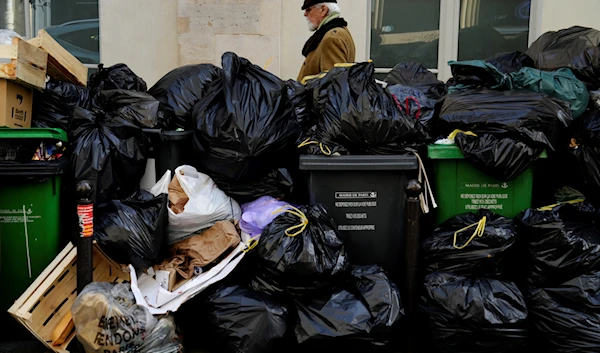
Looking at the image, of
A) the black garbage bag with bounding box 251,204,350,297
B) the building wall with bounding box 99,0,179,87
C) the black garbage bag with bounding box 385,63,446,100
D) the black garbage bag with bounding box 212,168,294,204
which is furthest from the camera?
the building wall with bounding box 99,0,179,87

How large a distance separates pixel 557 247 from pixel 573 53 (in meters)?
1.51

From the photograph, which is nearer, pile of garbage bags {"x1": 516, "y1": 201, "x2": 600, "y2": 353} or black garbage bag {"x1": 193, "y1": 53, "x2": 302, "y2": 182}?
pile of garbage bags {"x1": 516, "y1": 201, "x2": 600, "y2": 353}

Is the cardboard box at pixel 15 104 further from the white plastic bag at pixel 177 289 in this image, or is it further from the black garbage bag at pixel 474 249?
the black garbage bag at pixel 474 249

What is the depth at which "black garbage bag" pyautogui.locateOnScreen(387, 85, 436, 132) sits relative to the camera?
155 inches

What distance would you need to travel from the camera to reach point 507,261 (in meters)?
3.50

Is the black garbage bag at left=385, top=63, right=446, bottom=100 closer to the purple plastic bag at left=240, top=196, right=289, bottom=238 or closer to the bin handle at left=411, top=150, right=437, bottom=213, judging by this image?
the bin handle at left=411, top=150, right=437, bottom=213

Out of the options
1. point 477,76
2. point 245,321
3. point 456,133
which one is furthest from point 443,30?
point 245,321

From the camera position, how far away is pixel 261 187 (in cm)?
387

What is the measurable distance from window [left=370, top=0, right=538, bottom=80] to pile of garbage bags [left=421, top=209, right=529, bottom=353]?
2820 millimetres

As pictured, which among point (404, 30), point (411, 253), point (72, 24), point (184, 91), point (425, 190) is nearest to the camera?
point (411, 253)

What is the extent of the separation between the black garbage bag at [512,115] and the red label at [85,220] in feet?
7.01

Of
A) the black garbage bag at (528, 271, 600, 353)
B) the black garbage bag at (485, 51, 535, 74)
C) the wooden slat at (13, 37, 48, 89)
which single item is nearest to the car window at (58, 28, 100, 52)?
the wooden slat at (13, 37, 48, 89)

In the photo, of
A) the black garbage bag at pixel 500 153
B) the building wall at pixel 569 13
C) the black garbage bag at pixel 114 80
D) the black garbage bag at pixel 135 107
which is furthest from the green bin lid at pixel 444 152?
the building wall at pixel 569 13

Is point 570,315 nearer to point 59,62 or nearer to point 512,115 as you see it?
point 512,115
